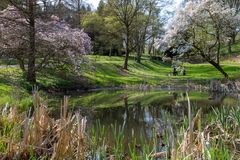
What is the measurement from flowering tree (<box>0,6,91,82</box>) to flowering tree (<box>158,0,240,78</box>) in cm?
1129

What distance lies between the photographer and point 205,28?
3769 centimetres

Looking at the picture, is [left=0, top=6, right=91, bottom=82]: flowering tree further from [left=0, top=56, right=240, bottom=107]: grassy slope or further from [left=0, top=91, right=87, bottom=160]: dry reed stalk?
[left=0, top=91, right=87, bottom=160]: dry reed stalk

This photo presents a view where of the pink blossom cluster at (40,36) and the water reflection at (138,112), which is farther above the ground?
the pink blossom cluster at (40,36)

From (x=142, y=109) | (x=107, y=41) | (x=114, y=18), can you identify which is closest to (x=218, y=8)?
(x=142, y=109)

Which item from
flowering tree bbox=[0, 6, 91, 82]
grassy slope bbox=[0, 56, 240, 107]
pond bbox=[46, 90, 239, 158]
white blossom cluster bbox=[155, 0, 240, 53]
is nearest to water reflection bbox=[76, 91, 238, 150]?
pond bbox=[46, 90, 239, 158]

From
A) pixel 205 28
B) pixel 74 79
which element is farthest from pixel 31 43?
pixel 205 28

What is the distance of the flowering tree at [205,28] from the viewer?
37.4m

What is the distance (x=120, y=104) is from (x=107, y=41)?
41.0 m

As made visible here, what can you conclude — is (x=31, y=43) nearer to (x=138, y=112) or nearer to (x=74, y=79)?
(x=74, y=79)

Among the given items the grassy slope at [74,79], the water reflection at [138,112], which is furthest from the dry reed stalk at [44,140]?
the grassy slope at [74,79]

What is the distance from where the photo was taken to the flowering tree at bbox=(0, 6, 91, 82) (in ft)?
94.4

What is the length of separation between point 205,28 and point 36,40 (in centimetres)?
1628

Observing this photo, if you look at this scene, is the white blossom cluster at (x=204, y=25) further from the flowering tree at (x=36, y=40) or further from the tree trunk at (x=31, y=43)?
the tree trunk at (x=31, y=43)

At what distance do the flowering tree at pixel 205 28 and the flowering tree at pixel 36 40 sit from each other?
37.0ft
